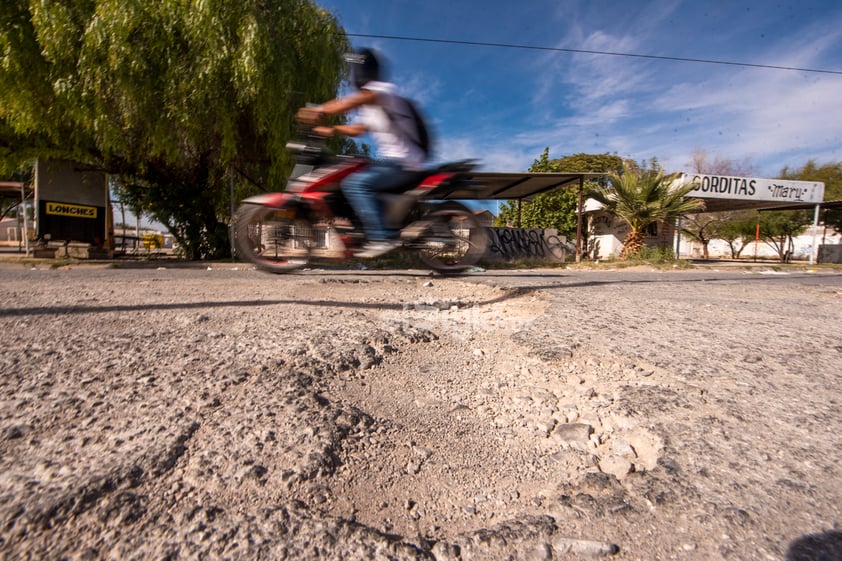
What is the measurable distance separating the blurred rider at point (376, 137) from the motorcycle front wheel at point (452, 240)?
17.8 inches

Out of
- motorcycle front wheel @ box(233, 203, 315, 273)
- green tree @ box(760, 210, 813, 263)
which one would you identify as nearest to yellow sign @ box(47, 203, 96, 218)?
motorcycle front wheel @ box(233, 203, 315, 273)

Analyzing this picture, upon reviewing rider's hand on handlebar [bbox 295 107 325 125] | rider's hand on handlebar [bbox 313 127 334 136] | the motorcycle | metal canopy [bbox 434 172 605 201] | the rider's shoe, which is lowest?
the rider's shoe

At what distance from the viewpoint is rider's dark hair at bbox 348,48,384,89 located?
327cm

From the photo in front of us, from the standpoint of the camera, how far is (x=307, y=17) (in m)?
9.05

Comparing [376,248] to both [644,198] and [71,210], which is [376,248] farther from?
[644,198]

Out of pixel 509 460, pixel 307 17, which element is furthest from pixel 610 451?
pixel 307 17

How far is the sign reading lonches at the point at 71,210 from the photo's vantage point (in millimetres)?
10164

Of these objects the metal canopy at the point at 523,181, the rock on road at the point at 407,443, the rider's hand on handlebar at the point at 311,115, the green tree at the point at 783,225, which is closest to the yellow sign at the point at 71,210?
the metal canopy at the point at 523,181

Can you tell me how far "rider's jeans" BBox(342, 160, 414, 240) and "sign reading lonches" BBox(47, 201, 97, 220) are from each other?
35.7 ft

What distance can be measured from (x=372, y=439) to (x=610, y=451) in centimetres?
62

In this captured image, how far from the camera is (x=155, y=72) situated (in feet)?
24.7

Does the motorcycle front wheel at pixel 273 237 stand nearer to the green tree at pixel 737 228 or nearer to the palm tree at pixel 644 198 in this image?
the palm tree at pixel 644 198

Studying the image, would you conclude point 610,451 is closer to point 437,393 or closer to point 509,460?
point 509,460

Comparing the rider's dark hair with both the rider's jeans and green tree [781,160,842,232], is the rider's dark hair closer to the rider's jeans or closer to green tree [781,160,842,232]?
the rider's jeans
